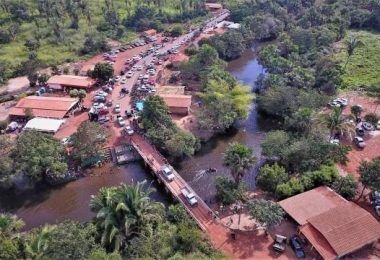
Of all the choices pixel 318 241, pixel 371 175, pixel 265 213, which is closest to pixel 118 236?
pixel 265 213

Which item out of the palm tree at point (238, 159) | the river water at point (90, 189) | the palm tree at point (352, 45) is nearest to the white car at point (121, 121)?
the river water at point (90, 189)

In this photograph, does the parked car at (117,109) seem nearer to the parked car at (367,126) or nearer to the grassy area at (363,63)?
the parked car at (367,126)

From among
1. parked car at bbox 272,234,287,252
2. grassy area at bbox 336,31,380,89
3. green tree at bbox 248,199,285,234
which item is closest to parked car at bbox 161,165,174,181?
green tree at bbox 248,199,285,234

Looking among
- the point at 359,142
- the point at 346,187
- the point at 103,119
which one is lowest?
the point at 359,142

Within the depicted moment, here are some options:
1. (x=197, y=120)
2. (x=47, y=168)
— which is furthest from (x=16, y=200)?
(x=197, y=120)

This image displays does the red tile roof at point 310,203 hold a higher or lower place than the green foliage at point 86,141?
lower

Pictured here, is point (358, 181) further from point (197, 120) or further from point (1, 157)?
point (1, 157)

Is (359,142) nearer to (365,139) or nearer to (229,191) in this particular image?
(365,139)

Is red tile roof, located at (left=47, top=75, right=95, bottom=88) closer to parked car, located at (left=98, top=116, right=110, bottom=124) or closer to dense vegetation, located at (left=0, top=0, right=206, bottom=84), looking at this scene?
dense vegetation, located at (left=0, top=0, right=206, bottom=84)
